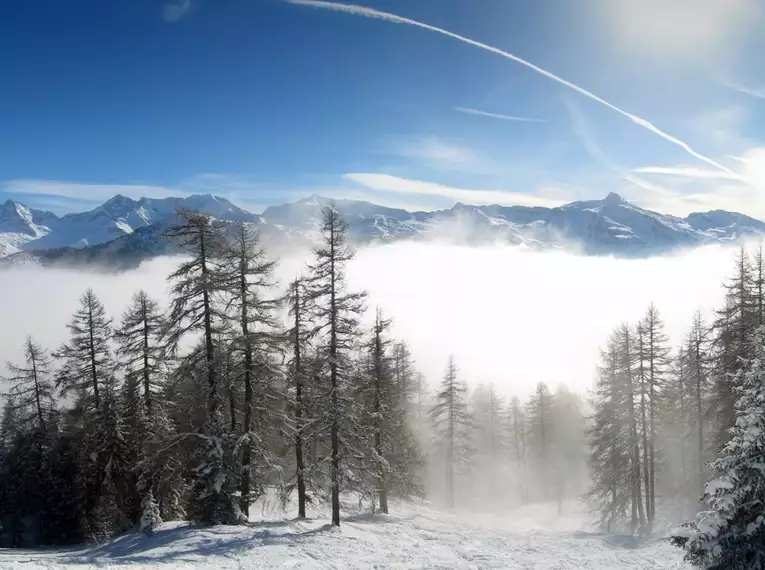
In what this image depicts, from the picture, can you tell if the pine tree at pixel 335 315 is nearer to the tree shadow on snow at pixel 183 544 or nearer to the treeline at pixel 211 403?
the treeline at pixel 211 403

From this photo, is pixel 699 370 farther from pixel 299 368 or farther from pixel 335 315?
pixel 299 368

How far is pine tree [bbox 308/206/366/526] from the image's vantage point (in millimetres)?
23016

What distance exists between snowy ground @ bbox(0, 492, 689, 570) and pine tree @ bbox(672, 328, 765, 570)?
31.6 ft

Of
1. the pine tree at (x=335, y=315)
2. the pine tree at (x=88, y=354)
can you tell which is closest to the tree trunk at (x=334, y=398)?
the pine tree at (x=335, y=315)

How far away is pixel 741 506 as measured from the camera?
13008 millimetres

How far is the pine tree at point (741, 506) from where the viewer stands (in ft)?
41.9

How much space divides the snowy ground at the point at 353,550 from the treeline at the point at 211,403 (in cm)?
158

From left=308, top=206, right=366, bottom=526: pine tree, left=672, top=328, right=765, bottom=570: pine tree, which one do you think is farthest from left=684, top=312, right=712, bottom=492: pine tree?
left=308, top=206, right=366, bottom=526: pine tree

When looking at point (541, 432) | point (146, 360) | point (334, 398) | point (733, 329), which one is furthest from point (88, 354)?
point (541, 432)

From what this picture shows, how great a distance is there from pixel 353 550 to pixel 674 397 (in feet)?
110

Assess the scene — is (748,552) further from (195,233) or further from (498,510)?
(498,510)

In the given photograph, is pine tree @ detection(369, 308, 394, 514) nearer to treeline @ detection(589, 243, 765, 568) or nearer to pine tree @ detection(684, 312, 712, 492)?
treeline @ detection(589, 243, 765, 568)

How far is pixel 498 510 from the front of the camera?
55.7 meters

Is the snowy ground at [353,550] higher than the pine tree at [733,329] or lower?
lower
